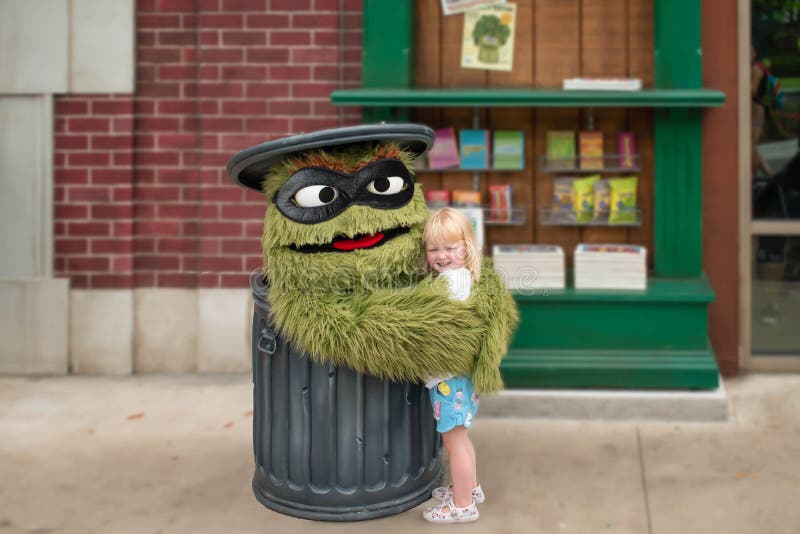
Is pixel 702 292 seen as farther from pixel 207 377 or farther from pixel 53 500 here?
pixel 53 500

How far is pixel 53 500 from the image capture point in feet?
10.7

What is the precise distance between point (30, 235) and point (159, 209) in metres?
0.87

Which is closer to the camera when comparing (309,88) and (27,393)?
(27,393)

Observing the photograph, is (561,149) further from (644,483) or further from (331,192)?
(331,192)

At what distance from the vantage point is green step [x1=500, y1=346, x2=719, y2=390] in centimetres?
434

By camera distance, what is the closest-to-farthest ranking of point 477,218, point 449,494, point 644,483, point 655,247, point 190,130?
Answer: point 449,494 < point 644,483 < point 477,218 < point 655,247 < point 190,130

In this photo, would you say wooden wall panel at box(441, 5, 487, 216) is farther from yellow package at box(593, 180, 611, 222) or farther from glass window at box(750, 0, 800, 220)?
glass window at box(750, 0, 800, 220)

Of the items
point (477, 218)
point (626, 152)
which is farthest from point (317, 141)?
point (626, 152)

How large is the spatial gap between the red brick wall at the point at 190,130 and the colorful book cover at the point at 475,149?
2.92ft

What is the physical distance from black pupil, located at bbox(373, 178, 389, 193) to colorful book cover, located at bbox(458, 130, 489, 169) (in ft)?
6.33

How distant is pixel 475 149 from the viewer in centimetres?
481

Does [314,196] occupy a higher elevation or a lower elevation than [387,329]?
higher

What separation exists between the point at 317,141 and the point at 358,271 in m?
0.49

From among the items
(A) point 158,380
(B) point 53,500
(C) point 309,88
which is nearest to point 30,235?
(A) point 158,380
